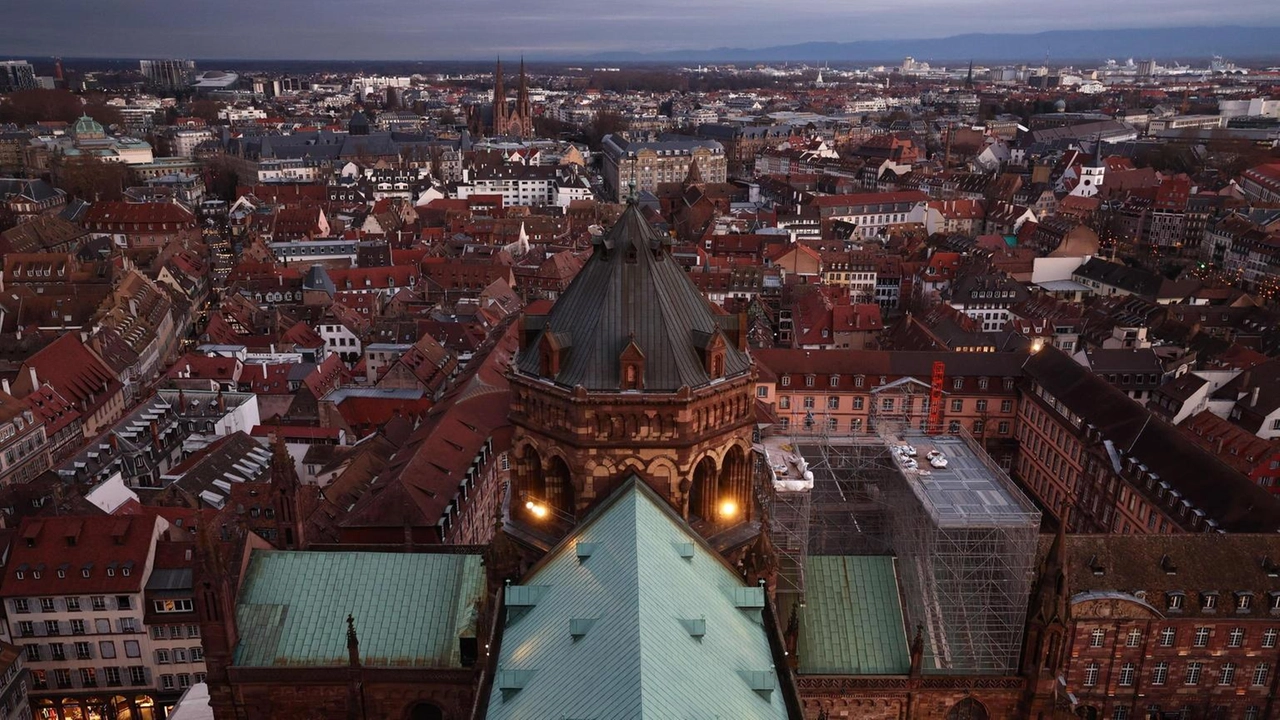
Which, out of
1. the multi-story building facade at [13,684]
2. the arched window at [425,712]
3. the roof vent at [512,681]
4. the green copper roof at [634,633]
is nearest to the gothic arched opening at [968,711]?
the green copper roof at [634,633]

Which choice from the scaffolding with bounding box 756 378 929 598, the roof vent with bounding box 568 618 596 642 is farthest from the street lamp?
the scaffolding with bounding box 756 378 929 598

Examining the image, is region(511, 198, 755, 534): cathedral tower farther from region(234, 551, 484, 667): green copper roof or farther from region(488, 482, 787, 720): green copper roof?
region(234, 551, 484, 667): green copper roof

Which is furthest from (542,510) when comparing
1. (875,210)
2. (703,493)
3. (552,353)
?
(875,210)

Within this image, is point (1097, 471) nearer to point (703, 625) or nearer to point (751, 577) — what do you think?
point (751, 577)

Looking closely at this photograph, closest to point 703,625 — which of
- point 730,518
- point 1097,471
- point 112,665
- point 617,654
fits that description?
point 617,654

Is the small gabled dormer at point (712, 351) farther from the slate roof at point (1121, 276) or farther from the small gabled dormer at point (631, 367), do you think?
the slate roof at point (1121, 276)

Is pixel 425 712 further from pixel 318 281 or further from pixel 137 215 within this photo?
pixel 137 215
